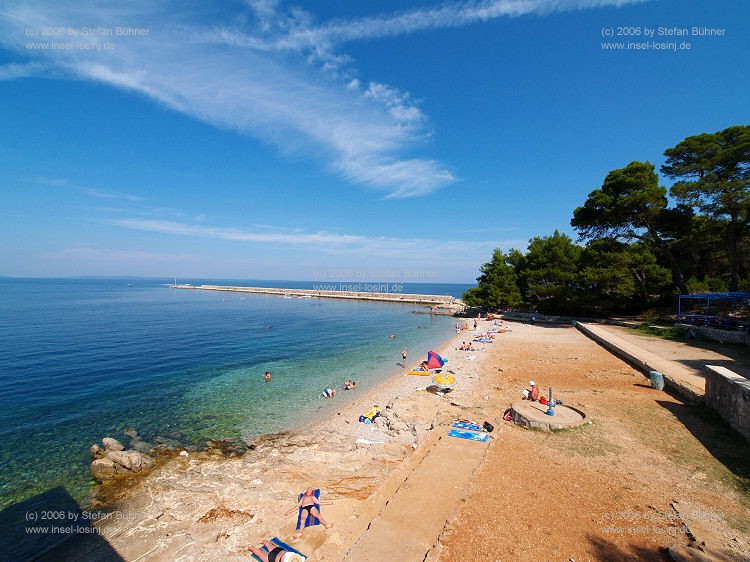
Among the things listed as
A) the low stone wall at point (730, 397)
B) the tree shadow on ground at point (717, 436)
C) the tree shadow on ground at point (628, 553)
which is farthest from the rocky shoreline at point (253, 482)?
the low stone wall at point (730, 397)

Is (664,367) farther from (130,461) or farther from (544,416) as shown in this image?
(130,461)

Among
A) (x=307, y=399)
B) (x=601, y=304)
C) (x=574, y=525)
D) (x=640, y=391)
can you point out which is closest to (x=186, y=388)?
(x=307, y=399)

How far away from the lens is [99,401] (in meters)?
18.2

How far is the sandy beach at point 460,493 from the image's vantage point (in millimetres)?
6617

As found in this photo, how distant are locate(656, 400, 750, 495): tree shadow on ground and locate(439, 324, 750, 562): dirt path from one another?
0.03m

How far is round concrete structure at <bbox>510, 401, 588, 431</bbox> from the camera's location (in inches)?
464

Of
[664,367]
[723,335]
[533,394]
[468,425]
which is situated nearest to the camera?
[468,425]

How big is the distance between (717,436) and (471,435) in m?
7.87

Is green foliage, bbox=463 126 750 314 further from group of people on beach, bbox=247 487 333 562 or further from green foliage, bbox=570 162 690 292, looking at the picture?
group of people on beach, bbox=247 487 333 562

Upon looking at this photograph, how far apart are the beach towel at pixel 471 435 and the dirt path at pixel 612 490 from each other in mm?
414

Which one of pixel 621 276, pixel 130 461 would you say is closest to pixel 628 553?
pixel 130 461

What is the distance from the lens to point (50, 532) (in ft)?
29.0

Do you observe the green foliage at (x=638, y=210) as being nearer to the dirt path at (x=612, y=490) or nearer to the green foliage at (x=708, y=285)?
the green foliage at (x=708, y=285)

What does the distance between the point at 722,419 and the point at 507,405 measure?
23.3 ft
